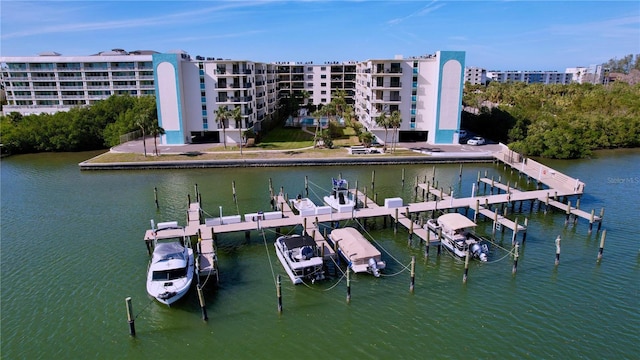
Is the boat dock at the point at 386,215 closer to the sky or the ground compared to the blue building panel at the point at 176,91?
closer to the ground

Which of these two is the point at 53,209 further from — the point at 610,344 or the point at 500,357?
the point at 610,344

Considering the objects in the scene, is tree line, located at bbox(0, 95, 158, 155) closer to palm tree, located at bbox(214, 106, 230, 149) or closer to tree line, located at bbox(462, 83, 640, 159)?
palm tree, located at bbox(214, 106, 230, 149)

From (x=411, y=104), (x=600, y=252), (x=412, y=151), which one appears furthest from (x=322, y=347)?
(x=411, y=104)

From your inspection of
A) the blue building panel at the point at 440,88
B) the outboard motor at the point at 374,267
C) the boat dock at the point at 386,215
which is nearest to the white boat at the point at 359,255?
the outboard motor at the point at 374,267

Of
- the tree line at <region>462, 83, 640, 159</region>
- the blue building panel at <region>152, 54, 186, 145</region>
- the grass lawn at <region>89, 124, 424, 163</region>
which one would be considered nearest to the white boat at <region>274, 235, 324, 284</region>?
the grass lawn at <region>89, 124, 424, 163</region>

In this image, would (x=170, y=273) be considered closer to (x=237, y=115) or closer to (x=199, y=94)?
(x=237, y=115)

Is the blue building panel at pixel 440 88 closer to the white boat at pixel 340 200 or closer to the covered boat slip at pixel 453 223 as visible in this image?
the white boat at pixel 340 200
